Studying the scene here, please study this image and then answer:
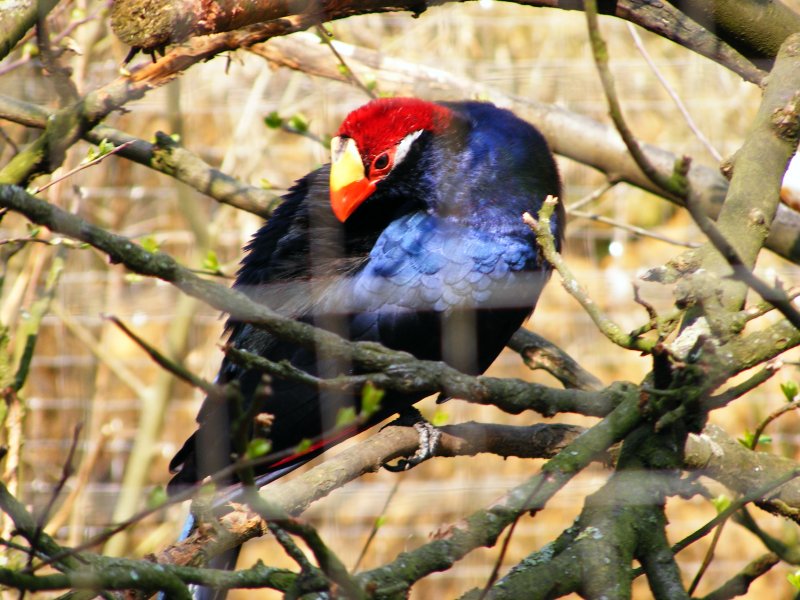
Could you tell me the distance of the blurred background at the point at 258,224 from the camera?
2965 mm

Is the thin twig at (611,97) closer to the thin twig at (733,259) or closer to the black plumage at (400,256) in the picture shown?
the thin twig at (733,259)

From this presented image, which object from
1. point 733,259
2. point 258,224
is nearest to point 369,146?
point 733,259

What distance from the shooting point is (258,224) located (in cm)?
355

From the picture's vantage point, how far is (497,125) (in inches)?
71.1

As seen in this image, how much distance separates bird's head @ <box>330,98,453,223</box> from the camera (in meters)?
1.68

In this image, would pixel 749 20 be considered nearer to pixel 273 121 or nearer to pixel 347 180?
pixel 347 180

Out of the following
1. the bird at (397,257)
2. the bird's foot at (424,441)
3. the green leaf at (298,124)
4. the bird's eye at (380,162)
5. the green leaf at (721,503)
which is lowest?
the green leaf at (721,503)

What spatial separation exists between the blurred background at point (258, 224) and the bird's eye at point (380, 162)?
1217 millimetres

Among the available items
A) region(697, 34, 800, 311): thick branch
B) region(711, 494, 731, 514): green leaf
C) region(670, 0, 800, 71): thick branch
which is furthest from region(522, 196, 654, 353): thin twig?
region(711, 494, 731, 514): green leaf

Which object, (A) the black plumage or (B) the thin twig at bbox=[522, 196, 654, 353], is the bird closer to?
(A) the black plumage

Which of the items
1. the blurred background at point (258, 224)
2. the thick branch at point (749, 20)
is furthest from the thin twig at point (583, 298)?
the blurred background at point (258, 224)

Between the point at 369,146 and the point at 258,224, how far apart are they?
1906 mm

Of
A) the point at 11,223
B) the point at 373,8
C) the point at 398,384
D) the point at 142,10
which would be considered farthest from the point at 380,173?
the point at 11,223

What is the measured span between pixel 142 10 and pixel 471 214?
71 centimetres
